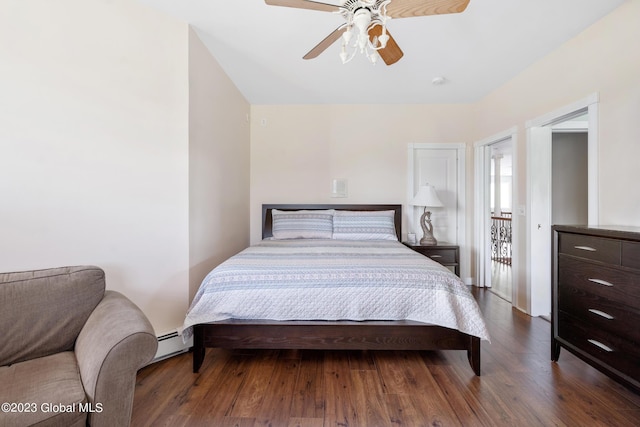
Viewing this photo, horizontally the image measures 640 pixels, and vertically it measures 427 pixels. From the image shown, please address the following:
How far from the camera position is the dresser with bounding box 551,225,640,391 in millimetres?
1400

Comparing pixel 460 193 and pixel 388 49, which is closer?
pixel 388 49

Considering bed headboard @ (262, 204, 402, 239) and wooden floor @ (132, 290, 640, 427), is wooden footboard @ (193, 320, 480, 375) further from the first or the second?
bed headboard @ (262, 204, 402, 239)

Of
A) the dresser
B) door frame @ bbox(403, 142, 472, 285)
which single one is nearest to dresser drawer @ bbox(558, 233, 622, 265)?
the dresser

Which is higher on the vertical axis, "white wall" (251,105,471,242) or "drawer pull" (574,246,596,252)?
"white wall" (251,105,471,242)

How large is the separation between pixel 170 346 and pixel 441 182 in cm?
360

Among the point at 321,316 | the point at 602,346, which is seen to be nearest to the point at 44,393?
the point at 321,316

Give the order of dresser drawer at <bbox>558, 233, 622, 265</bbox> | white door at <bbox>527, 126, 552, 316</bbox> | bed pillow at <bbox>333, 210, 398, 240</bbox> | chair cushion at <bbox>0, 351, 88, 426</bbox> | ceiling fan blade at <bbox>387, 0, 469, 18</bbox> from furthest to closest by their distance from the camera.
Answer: bed pillow at <bbox>333, 210, 398, 240</bbox>, white door at <bbox>527, 126, 552, 316</bbox>, dresser drawer at <bbox>558, 233, 622, 265</bbox>, ceiling fan blade at <bbox>387, 0, 469, 18</bbox>, chair cushion at <bbox>0, 351, 88, 426</bbox>

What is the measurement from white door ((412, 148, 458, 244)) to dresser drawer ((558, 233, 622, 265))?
1.91 meters

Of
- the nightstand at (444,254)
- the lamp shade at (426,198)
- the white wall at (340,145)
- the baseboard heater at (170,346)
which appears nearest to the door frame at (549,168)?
the nightstand at (444,254)

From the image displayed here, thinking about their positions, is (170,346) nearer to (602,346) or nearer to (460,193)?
(602,346)

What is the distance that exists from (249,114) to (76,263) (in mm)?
2660

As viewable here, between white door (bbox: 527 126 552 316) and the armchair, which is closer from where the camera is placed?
the armchair

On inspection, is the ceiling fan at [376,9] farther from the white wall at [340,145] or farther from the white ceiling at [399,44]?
the white wall at [340,145]

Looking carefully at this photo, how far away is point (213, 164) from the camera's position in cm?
255
